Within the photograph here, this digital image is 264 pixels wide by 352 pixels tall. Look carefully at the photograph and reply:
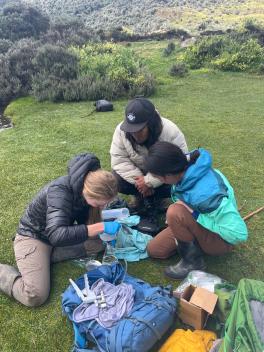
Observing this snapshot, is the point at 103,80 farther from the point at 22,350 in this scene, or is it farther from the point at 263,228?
the point at 22,350

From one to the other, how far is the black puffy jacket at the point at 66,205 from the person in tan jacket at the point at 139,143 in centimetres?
99

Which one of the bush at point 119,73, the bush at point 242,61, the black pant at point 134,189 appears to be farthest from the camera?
the bush at point 242,61

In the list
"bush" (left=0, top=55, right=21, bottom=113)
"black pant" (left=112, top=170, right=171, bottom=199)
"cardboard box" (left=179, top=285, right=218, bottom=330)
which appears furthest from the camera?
"bush" (left=0, top=55, right=21, bottom=113)

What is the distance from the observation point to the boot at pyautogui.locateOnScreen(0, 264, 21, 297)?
161 inches

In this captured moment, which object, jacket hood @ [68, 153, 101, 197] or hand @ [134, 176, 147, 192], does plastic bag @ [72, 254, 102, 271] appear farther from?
hand @ [134, 176, 147, 192]

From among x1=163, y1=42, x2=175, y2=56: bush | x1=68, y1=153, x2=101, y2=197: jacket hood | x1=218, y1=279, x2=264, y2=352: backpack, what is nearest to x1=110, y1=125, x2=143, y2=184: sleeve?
x1=68, y1=153, x2=101, y2=197: jacket hood

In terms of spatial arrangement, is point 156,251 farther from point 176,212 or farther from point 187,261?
point 176,212

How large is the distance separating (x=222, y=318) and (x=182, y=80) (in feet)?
35.0

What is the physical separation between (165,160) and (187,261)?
1180 mm

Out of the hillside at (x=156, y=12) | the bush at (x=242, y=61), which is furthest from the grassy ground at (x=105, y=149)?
the hillside at (x=156, y=12)

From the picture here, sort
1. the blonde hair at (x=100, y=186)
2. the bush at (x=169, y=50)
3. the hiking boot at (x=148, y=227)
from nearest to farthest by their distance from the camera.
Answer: the blonde hair at (x=100, y=186)
the hiking boot at (x=148, y=227)
the bush at (x=169, y=50)

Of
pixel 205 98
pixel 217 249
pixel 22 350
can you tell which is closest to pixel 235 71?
pixel 205 98

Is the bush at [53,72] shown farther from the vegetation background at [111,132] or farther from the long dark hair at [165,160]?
the long dark hair at [165,160]

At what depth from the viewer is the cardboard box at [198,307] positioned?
349cm
